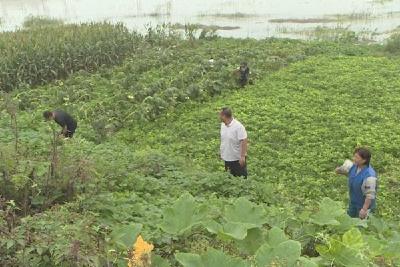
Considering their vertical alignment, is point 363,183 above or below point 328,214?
below

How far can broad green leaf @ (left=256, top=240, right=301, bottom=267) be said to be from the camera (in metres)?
3.02

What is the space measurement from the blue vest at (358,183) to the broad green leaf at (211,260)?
333 cm

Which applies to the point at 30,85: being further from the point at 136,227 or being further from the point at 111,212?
the point at 136,227

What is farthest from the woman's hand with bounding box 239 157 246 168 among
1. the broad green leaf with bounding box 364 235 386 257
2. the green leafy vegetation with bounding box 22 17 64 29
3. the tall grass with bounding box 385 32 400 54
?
the green leafy vegetation with bounding box 22 17 64 29

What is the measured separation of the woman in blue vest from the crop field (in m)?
0.39

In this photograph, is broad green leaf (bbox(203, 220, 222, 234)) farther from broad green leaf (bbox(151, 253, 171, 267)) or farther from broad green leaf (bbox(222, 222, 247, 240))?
broad green leaf (bbox(151, 253, 171, 267))

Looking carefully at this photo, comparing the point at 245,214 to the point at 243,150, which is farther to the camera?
the point at 243,150

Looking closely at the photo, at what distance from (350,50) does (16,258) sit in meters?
15.9

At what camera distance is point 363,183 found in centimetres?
590

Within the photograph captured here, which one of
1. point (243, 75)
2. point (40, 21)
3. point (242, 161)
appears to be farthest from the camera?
point (40, 21)

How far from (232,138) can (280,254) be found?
4357 mm

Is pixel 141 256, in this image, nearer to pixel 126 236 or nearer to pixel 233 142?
pixel 126 236

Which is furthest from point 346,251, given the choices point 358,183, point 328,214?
point 358,183

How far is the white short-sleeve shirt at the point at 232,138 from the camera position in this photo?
24.0ft
